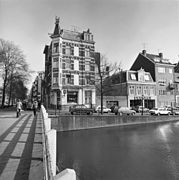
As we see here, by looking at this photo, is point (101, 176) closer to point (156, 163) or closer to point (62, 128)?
point (156, 163)

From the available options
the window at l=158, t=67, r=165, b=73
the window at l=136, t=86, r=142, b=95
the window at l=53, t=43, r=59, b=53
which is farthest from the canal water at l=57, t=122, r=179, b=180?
the window at l=158, t=67, r=165, b=73

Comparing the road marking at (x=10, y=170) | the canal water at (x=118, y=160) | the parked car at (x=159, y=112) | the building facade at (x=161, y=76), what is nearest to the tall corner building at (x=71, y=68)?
the parked car at (x=159, y=112)

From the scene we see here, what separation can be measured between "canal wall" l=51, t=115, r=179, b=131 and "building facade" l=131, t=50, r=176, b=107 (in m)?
15.7

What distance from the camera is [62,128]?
18656 millimetres

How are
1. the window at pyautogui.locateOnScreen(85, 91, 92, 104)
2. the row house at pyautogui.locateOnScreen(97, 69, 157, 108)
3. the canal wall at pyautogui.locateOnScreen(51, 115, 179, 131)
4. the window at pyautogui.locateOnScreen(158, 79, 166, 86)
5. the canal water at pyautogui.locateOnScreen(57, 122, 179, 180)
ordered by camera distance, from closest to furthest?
the canal water at pyautogui.locateOnScreen(57, 122, 179, 180) < the canal wall at pyautogui.locateOnScreen(51, 115, 179, 131) < the window at pyautogui.locateOnScreen(85, 91, 92, 104) < the row house at pyautogui.locateOnScreen(97, 69, 157, 108) < the window at pyautogui.locateOnScreen(158, 79, 166, 86)

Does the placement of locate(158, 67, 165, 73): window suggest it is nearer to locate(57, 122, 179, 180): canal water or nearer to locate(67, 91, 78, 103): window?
locate(67, 91, 78, 103): window

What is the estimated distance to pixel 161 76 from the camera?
41.3 meters

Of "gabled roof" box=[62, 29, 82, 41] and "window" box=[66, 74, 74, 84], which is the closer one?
"window" box=[66, 74, 74, 84]

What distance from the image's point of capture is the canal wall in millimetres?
18559

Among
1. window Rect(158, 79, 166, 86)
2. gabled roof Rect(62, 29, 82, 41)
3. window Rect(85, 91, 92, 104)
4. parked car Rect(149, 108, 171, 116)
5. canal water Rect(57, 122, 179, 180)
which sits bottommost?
canal water Rect(57, 122, 179, 180)

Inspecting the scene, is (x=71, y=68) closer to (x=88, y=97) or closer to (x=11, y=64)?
(x=88, y=97)

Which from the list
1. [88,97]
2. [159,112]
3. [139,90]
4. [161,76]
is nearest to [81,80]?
[88,97]

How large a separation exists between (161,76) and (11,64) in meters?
34.5

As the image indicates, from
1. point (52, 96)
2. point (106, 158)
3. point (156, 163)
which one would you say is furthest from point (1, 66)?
point (156, 163)
